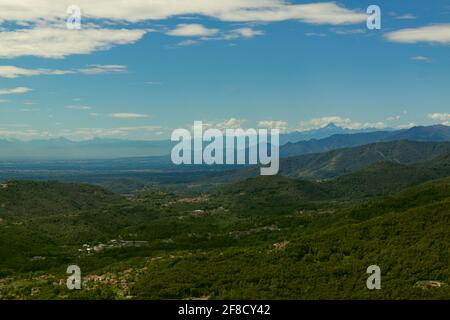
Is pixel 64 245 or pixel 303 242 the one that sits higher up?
pixel 303 242

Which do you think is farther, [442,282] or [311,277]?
[311,277]

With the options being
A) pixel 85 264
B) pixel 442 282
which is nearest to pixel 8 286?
pixel 85 264
